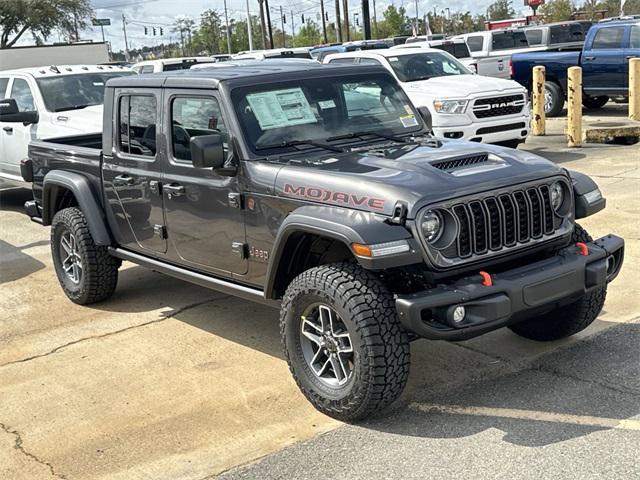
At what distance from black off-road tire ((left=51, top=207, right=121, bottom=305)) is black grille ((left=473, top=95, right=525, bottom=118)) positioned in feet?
23.3

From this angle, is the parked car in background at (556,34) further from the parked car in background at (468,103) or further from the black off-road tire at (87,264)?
the black off-road tire at (87,264)

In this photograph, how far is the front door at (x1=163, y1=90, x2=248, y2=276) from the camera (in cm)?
538

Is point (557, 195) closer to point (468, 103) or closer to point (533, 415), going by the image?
point (533, 415)

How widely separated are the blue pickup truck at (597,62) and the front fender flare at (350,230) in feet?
44.9

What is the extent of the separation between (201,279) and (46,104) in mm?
6745

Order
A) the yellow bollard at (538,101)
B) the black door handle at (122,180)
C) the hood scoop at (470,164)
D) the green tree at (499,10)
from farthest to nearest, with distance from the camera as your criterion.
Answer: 1. the green tree at (499,10)
2. the yellow bollard at (538,101)
3. the black door handle at (122,180)
4. the hood scoop at (470,164)

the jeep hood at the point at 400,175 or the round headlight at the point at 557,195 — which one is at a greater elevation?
the jeep hood at the point at 400,175

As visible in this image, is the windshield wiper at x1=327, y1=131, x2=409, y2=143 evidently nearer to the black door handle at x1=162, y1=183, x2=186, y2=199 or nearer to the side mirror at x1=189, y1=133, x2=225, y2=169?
the side mirror at x1=189, y1=133, x2=225, y2=169

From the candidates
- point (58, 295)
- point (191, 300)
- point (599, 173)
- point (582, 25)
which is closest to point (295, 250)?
point (191, 300)

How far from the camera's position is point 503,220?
15.3 feet

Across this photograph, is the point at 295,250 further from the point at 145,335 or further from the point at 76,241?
the point at 76,241

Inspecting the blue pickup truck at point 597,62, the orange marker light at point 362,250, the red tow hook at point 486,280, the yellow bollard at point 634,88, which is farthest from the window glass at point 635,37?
the orange marker light at point 362,250

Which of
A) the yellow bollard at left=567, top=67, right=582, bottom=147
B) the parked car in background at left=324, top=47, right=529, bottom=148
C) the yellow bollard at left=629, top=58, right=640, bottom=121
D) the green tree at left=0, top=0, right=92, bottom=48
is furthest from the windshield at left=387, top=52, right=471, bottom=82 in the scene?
the green tree at left=0, top=0, right=92, bottom=48

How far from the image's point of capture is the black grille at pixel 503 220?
14.9ft
